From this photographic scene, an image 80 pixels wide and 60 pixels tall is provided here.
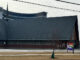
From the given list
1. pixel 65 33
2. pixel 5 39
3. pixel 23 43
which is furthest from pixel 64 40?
pixel 5 39

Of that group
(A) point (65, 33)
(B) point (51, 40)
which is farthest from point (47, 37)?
(A) point (65, 33)

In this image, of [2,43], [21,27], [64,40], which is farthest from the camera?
[21,27]

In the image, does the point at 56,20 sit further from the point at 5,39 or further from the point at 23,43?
the point at 5,39

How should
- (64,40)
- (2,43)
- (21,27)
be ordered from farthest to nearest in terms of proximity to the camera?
(21,27)
(2,43)
(64,40)

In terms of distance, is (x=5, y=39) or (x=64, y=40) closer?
(x=64, y=40)

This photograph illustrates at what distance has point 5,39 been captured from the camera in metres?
79.1

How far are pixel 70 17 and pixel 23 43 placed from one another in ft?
73.3

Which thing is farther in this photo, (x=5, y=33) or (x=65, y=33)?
(x=5, y=33)

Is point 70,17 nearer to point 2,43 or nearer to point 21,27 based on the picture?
point 21,27

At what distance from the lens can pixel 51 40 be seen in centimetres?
7475

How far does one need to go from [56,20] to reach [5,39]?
75.1 ft

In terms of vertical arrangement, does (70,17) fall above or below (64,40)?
above

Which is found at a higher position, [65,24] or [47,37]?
[65,24]

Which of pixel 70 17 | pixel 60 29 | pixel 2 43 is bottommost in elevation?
pixel 2 43
